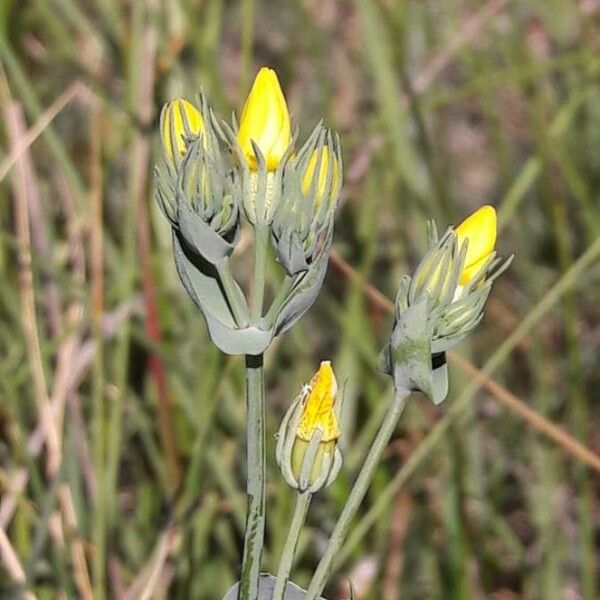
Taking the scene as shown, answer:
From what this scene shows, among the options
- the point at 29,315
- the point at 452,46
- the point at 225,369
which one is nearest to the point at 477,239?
the point at 225,369

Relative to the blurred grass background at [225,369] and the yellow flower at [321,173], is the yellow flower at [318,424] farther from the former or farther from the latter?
the blurred grass background at [225,369]

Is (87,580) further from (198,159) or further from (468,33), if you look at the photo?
(468,33)

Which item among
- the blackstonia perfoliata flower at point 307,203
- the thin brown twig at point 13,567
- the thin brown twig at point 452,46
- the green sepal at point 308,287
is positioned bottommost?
the thin brown twig at point 13,567

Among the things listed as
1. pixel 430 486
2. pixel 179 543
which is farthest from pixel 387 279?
pixel 179 543

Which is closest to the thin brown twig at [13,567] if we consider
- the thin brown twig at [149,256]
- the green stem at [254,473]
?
the thin brown twig at [149,256]

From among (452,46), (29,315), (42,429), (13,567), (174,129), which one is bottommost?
(13,567)

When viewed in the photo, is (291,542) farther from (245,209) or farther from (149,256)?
(149,256)
